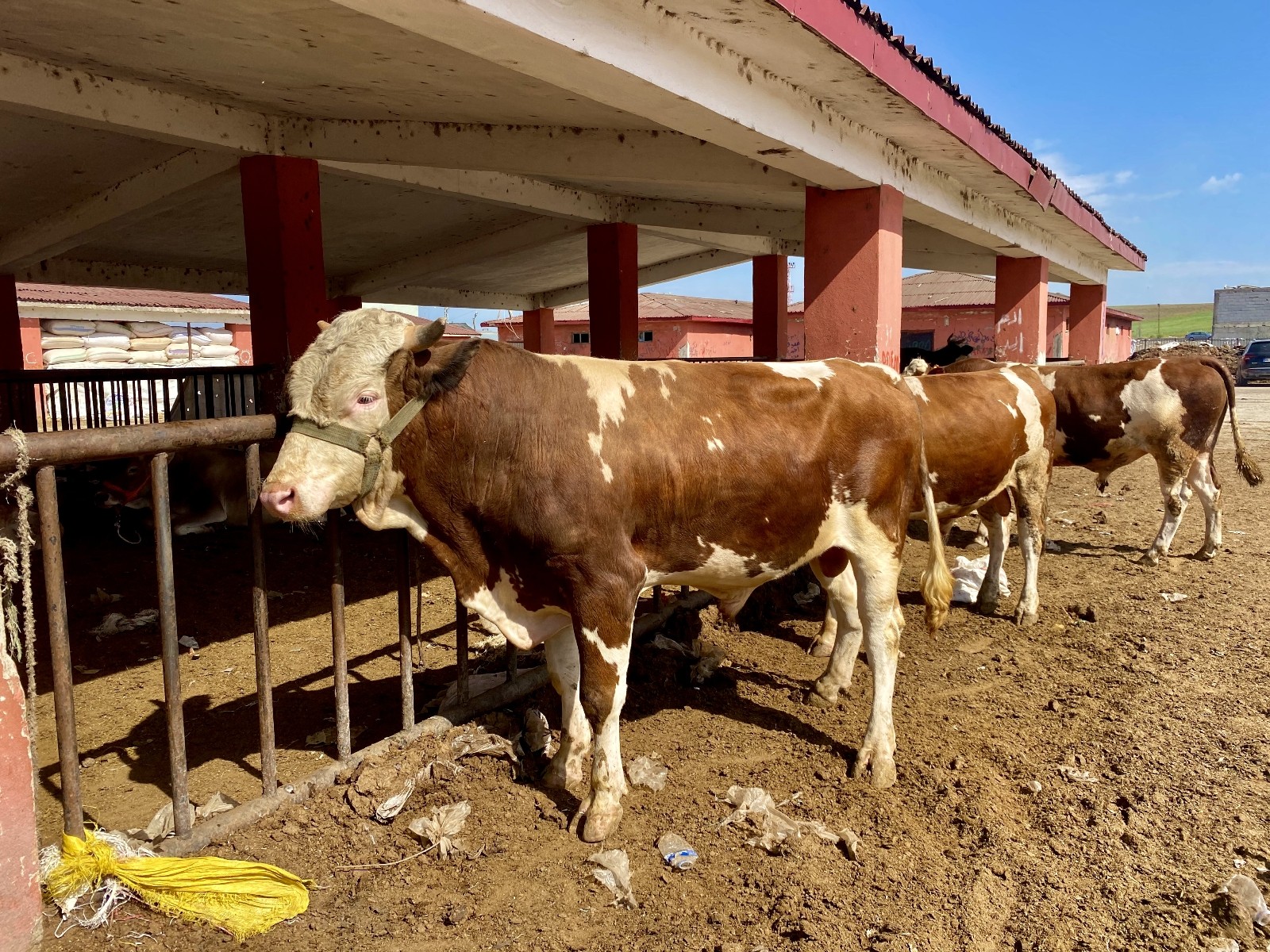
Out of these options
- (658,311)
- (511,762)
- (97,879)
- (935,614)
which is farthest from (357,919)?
(658,311)

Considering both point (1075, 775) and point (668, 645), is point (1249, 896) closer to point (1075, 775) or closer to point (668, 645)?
point (1075, 775)

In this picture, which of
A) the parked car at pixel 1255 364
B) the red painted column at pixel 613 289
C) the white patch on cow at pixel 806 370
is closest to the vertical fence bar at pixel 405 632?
the white patch on cow at pixel 806 370

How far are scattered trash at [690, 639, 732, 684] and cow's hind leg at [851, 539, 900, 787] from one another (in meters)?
1.05

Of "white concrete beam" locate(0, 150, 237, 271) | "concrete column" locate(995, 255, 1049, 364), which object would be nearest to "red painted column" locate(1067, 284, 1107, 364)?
"concrete column" locate(995, 255, 1049, 364)

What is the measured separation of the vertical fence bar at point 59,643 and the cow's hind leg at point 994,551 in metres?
5.64

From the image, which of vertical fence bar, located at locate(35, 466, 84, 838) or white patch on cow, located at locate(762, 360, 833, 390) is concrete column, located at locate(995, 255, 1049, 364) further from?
vertical fence bar, located at locate(35, 466, 84, 838)

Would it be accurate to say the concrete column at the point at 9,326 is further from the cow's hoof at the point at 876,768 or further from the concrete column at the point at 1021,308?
the concrete column at the point at 1021,308

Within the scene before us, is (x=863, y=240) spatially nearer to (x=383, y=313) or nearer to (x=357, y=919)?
(x=383, y=313)

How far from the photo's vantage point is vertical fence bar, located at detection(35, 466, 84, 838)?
235 centimetres

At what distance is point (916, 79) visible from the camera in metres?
4.98

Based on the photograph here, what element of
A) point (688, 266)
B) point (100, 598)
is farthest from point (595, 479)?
point (688, 266)

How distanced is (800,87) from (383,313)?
307cm

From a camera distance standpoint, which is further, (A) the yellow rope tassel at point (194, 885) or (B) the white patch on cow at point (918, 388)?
(B) the white patch on cow at point (918, 388)

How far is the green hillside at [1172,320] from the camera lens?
7950cm
